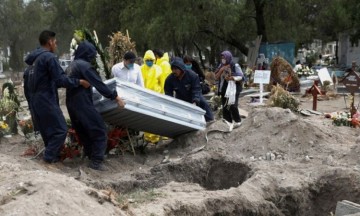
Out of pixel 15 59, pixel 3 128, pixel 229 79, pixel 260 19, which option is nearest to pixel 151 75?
pixel 229 79

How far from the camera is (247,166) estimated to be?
23.4 ft

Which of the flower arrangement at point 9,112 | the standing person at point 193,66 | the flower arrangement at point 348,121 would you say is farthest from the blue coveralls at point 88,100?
the flower arrangement at point 348,121

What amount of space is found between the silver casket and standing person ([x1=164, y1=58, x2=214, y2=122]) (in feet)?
1.22

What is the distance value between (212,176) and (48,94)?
7.85ft

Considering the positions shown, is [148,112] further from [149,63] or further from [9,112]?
[9,112]

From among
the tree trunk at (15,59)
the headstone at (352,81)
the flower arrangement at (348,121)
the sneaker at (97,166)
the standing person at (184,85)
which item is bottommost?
the tree trunk at (15,59)

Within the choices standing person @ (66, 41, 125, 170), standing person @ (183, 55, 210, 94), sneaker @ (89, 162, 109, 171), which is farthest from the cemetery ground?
standing person @ (183, 55, 210, 94)

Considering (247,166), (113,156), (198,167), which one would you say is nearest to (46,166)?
(113,156)

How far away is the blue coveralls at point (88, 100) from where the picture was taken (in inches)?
274

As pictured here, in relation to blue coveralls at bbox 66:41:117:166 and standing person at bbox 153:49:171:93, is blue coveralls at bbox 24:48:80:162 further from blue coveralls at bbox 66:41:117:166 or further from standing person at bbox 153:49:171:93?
standing person at bbox 153:49:171:93

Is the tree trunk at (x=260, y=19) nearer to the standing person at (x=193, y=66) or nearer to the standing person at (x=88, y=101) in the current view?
the standing person at (x=193, y=66)

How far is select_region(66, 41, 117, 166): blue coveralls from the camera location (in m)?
6.96

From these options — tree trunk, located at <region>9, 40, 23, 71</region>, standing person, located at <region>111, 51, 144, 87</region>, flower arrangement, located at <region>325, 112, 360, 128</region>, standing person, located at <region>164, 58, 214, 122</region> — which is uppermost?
standing person, located at <region>111, 51, 144, 87</region>

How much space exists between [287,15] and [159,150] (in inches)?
767
